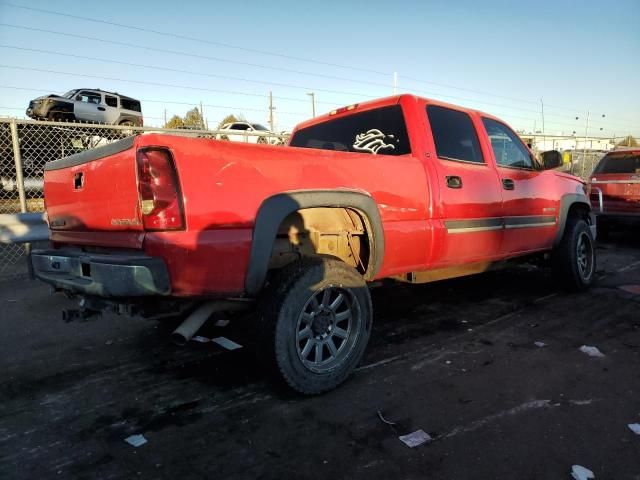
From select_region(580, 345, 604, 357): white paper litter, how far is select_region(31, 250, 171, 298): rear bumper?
10.2 ft

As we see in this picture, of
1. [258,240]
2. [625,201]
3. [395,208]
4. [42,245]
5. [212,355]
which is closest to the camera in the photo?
[258,240]

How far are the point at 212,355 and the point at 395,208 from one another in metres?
1.82

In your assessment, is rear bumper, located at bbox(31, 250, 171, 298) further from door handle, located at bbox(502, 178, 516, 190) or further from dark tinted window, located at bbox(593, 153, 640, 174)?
dark tinted window, located at bbox(593, 153, 640, 174)

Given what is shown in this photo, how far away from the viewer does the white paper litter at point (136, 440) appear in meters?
2.38

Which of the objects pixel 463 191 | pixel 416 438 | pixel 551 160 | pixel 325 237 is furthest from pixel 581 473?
pixel 551 160

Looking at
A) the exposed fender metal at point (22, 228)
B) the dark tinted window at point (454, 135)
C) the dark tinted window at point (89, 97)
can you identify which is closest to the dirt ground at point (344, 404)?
the exposed fender metal at point (22, 228)

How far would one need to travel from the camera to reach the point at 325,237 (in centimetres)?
324

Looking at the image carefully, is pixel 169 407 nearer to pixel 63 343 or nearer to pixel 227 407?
pixel 227 407

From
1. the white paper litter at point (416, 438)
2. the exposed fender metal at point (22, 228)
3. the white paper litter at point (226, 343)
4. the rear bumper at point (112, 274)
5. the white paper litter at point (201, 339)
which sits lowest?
the white paper litter at point (416, 438)

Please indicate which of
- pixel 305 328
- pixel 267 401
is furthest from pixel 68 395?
pixel 305 328

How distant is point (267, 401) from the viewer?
9.36 ft

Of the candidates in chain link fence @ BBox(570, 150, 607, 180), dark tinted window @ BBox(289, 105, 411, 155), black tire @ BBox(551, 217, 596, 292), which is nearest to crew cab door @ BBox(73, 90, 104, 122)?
dark tinted window @ BBox(289, 105, 411, 155)

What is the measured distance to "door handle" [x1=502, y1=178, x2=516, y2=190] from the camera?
4453 millimetres

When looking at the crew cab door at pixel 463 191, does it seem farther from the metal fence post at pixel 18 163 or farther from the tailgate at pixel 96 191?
the metal fence post at pixel 18 163
